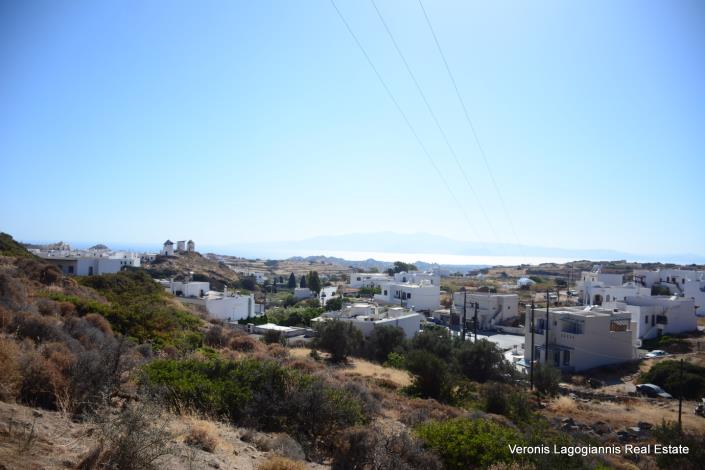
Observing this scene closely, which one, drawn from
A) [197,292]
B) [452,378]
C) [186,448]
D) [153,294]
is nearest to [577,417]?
[452,378]

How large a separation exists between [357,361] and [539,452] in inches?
733

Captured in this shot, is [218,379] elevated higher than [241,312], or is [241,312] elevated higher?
[218,379]

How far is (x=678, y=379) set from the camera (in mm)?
23734

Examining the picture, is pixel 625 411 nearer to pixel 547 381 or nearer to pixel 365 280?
pixel 547 381

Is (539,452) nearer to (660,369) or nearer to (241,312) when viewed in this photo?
(660,369)

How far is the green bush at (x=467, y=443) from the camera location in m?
6.89

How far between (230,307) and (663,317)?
40.0m

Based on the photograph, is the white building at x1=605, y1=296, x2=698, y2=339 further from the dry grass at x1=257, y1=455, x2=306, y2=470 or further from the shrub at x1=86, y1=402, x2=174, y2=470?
the shrub at x1=86, y1=402, x2=174, y2=470

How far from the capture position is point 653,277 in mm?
63844

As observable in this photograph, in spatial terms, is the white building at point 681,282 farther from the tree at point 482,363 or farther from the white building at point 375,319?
the tree at point 482,363

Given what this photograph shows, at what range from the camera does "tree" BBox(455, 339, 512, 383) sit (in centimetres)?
2336

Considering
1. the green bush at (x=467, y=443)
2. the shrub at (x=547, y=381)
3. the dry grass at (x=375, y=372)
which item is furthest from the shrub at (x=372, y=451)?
the shrub at (x=547, y=381)

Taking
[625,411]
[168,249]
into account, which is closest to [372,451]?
[625,411]

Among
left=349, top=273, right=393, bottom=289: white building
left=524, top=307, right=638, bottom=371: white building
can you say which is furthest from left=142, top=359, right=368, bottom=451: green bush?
left=349, top=273, right=393, bottom=289: white building
